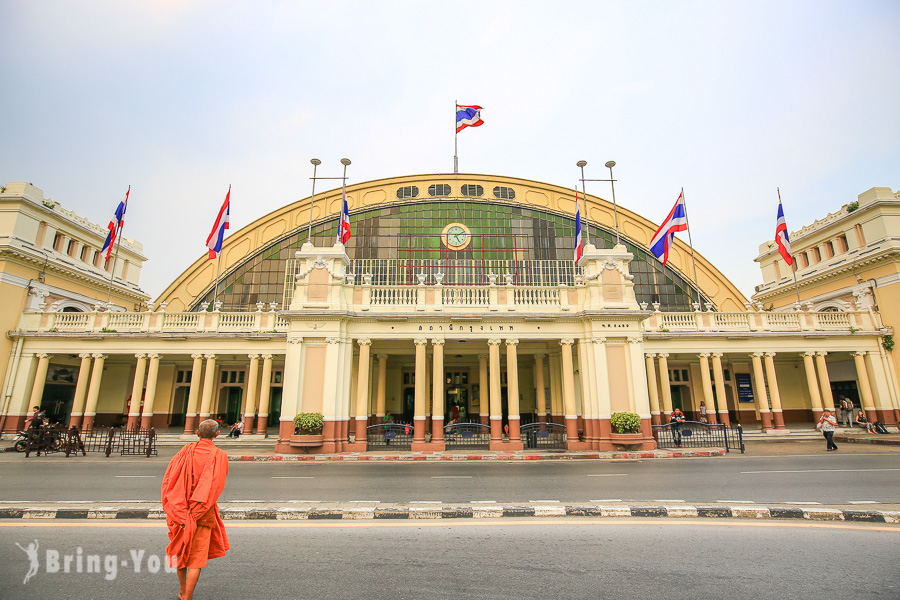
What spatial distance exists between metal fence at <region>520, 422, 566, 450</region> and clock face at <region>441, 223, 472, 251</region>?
19.2 metres

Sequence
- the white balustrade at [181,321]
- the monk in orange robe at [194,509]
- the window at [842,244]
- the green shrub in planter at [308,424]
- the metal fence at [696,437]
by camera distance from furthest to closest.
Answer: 1. the window at [842,244]
2. the white balustrade at [181,321]
3. the metal fence at [696,437]
4. the green shrub in planter at [308,424]
5. the monk in orange robe at [194,509]

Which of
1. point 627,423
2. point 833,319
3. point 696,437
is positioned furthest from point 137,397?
point 833,319

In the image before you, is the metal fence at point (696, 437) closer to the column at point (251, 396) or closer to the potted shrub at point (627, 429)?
the potted shrub at point (627, 429)

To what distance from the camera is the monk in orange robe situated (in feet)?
14.9

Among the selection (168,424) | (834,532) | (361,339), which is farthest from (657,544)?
(168,424)

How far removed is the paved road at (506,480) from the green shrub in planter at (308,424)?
97.7 inches

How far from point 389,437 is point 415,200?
972 inches

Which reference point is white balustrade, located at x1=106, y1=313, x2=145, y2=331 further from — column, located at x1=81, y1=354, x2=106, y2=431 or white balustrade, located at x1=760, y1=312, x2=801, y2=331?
→ white balustrade, located at x1=760, y1=312, x2=801, y2=331

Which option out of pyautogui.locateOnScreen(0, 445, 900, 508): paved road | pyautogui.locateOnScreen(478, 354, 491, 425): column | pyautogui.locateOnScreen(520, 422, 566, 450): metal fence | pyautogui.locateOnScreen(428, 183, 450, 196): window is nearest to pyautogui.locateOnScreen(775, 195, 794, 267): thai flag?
pyautogui.locateOnScreen(0, 445, 900, 508): paved road

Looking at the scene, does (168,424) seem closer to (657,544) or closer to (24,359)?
(24,359)

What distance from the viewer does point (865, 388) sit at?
94.4ft

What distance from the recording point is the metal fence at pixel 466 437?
2217 centimetres

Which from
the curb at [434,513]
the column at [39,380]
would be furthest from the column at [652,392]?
the column at [39,380]

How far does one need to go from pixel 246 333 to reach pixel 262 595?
85.5 ft
